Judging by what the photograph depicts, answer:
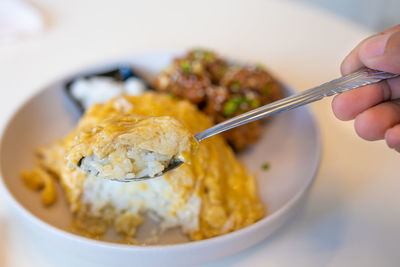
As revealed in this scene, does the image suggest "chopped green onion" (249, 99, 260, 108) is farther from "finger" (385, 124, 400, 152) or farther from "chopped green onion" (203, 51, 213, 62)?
"finger" (385, 124, 400, 152)

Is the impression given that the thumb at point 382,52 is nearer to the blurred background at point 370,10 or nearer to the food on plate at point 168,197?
the food on plate at point 168,197

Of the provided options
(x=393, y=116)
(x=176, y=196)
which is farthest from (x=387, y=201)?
(x=176, y=196)

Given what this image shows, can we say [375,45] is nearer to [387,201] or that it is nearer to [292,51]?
[387,201]

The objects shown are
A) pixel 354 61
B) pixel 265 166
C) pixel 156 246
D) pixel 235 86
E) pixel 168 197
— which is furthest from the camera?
pixel 235 86

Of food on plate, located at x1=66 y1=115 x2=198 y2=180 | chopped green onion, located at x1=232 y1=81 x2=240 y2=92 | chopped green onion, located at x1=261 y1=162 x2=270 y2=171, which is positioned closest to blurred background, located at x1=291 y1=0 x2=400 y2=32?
chopped green onion, located at x1=232 y1=81 x2=240 y2=92

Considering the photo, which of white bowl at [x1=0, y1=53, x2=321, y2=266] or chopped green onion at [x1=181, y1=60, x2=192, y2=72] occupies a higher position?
chopped green onion at [x1=181, y1=60, x2=192, y2=72]

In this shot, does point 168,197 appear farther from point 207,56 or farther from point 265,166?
point 207,56

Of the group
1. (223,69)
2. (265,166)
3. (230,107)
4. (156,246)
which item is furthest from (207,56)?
(156,246)
